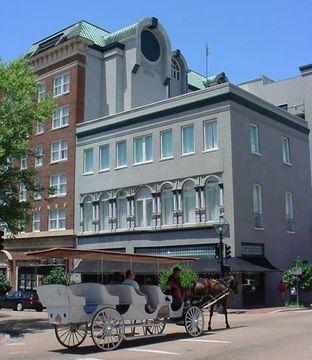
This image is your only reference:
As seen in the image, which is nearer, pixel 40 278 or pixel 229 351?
pixel 229 351

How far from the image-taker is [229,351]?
1263 centimetres

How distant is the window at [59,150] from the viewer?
45.1m

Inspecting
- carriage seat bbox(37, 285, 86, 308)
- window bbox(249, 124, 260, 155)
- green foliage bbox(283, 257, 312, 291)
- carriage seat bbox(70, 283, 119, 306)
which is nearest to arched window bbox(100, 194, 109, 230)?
window bbox(249, 124, 260, 155)

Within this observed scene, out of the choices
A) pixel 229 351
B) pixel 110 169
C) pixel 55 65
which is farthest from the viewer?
pixel 55 65

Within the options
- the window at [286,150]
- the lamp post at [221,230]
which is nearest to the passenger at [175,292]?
the lamp post at [221,230]

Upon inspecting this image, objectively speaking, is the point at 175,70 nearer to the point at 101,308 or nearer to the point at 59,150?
the point at 59,150

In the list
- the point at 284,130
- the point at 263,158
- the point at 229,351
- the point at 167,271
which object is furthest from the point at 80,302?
the point at 284,130

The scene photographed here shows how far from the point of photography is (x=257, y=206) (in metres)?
36.3

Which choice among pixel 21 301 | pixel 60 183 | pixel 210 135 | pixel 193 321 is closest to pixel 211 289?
pixel 193 321

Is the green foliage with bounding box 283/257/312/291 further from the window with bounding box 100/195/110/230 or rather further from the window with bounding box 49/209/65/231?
the window with bounding box 49/209/65/231

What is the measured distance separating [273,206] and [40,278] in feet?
61.7

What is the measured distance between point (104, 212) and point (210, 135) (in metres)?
10.7

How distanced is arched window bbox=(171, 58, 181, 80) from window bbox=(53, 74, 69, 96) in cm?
1083

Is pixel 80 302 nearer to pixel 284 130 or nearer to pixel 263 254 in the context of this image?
pixel 263 254
